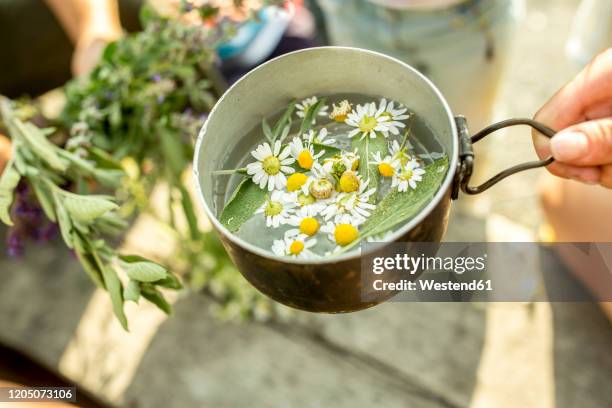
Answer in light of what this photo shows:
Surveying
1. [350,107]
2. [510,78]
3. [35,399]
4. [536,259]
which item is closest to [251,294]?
[35,399]

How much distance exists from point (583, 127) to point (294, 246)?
1.11 feet

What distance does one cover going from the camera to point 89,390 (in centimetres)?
136

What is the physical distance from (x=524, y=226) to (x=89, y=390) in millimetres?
1167

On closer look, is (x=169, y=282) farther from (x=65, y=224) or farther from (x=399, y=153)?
(x=399, y=153)

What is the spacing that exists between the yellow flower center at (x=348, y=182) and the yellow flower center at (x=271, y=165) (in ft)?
0.24

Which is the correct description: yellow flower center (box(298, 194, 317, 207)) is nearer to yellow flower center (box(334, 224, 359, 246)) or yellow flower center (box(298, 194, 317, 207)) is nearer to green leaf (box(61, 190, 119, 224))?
yellow flower center (box(334, 224, 359, 246))

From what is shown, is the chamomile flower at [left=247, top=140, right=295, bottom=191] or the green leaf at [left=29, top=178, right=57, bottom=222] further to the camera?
the green leaf at [left=29, top=178, right=57, bottom=222]

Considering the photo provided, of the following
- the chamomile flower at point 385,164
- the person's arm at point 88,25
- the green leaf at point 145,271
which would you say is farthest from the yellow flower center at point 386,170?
the person's arm at point 88,25

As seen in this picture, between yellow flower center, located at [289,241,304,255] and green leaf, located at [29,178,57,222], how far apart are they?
→ 14.7 inches

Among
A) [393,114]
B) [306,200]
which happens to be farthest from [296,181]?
[393,114]

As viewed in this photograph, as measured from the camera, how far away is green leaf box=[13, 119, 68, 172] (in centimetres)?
77

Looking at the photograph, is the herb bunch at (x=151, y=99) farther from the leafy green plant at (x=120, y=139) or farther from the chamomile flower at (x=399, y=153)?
the chamomile flower at (x=399, y=153)

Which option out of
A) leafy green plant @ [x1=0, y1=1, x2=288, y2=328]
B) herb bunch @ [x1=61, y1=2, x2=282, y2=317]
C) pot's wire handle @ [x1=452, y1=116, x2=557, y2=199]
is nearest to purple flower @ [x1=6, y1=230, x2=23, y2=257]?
leafy green plant @ [x1=0, y1=1, x2=288, y2=328]

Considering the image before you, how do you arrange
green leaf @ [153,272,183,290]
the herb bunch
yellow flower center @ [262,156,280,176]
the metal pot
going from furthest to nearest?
the herb bunch, green leaf @ [153,272,183,290], yellow flower center @ [262,156,280,176], the metal pot
